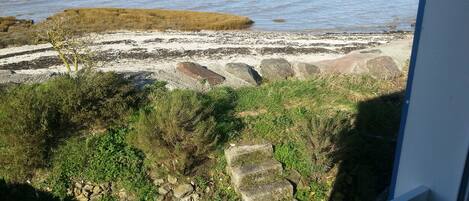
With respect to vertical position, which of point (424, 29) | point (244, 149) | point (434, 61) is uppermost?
point (424, 29)

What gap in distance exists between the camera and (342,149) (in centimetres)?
673

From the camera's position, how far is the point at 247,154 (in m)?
6.73

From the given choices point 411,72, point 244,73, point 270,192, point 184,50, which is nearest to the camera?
point 411,72

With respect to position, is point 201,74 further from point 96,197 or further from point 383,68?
point 96,197

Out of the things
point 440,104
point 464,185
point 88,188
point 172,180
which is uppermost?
point 440,104

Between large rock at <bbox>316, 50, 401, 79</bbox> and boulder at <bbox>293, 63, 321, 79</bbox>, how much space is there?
0.19 metres

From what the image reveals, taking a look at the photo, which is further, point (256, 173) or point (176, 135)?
point (176, 135)

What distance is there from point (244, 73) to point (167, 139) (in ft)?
13.8

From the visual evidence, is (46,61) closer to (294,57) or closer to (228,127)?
(294,57)

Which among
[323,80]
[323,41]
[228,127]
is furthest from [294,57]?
[228,127]

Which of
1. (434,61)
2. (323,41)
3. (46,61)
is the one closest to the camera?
(434,61)

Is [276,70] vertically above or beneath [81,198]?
above

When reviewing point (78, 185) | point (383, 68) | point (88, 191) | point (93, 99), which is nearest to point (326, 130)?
point (88, 191)

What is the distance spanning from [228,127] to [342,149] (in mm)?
1807
